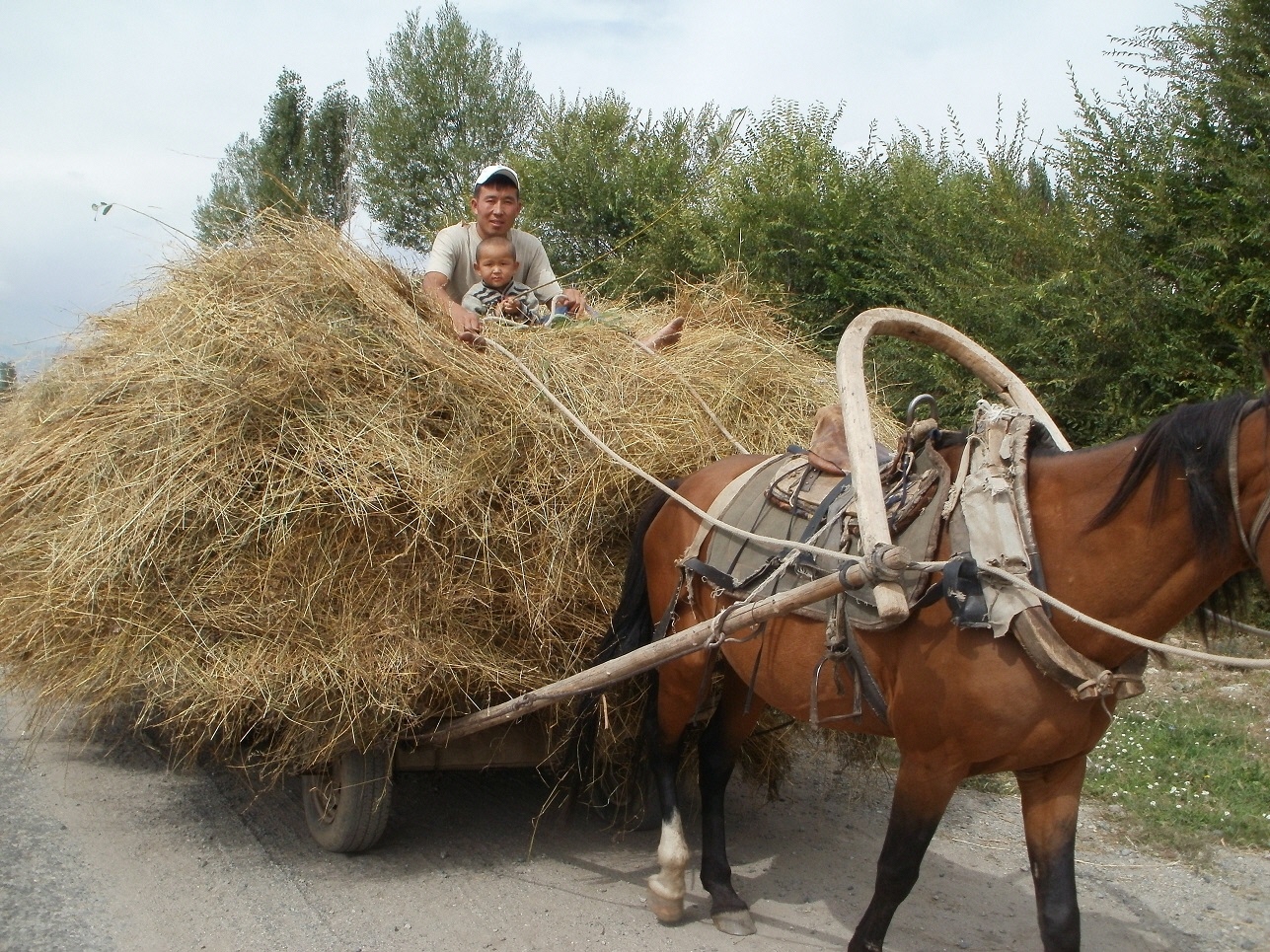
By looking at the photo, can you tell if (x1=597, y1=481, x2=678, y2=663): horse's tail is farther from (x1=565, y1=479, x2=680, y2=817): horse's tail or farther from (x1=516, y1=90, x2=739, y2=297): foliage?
(x1=516, y1=90, x2=739, y2=297): foliage

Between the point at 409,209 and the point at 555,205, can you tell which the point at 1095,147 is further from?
the point at 409,209

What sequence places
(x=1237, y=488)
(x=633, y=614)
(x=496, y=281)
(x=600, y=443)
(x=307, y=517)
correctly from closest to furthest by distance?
(x=1237, y=488) → (x=307, y=517) → (x=600, y=443) → (x=633, y=614) → (x=496, y=281)

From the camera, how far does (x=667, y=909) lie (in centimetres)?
334

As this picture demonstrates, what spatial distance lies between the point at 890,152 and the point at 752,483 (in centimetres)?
701

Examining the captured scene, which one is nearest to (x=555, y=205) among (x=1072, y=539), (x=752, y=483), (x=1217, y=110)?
(x=1217, y=110)

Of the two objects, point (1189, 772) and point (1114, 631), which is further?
point (1189, 772)

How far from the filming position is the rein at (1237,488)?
6.78 ft

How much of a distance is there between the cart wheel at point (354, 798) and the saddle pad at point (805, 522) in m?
1.26

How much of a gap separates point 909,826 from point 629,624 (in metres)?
1.20

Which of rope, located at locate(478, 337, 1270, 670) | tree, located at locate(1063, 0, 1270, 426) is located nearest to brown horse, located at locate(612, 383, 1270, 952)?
rope, located at locate(478, 337, 1270, 670)

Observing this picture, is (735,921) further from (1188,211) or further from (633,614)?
(1188,211)

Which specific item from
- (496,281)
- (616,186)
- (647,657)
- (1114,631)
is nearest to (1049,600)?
(1114,631)

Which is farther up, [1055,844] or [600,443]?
[600,443]

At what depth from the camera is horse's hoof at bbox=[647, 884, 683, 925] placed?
3340 millimetres
